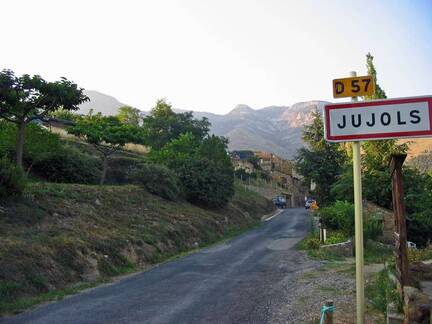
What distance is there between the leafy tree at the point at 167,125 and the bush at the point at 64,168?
3310 centimetres

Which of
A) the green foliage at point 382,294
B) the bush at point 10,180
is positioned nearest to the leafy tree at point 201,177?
the bush at point 10,180

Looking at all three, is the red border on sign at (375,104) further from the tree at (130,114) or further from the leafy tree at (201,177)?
the tree at (130,114)

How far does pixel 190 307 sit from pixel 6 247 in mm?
6256

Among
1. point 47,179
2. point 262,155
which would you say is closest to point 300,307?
point 47,179

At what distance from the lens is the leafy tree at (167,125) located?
2564 inches

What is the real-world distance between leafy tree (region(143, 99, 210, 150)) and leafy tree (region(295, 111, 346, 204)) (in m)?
30.7

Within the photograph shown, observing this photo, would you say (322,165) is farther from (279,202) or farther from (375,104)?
(279,202)

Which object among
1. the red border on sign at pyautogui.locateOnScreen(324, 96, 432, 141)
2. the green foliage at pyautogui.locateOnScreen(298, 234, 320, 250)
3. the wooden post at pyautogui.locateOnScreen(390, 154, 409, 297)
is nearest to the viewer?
the red border on sign at pyautogui.locateOnScreen(324, 96, 432, 141)

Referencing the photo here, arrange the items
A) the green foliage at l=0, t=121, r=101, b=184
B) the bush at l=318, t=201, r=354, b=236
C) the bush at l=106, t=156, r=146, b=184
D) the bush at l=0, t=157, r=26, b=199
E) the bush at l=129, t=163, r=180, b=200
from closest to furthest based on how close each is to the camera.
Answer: the bush at l=0, t=157, r=26, b=199
the bush at l=318, t=201, r=354, b=236
the green foliage at l=0, t=121, r=101, b=184
the bush at l=129, t=163, r=180, b=200
the bush at l=106, t=156, r=146, b=184

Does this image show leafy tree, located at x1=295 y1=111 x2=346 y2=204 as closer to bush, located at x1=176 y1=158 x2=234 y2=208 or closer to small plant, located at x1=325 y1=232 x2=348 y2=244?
bush, located at x1=176 y1=158 x2=234 y2=208

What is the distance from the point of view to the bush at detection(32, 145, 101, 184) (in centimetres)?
2622

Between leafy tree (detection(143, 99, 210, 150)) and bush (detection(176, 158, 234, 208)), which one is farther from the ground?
leafy tree (detection(143, 99, 210, 150))

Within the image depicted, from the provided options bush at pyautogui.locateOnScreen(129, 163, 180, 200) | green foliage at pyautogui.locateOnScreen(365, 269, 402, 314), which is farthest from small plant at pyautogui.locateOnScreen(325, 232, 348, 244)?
bush at pyautogui.locateOnScreen(129, 163, 180, 200)

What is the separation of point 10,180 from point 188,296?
360 inches
